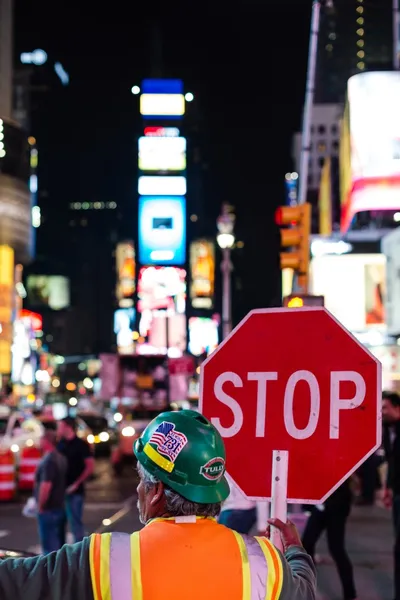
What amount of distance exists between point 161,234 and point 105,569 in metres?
55.1

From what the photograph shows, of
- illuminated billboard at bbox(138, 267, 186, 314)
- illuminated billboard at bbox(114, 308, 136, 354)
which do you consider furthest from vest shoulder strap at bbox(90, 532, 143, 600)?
illuminated billboard at bbox(114, 308, 136, 354)

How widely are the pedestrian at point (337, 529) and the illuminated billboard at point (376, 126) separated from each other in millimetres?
12565

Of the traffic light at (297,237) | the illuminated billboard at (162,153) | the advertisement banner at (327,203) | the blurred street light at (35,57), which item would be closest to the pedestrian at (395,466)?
the traffic light at (297,237)

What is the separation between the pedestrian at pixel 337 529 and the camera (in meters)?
8.48

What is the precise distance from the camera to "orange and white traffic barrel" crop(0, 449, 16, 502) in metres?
18.0

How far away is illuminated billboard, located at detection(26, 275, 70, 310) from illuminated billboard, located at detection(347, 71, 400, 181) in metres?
102

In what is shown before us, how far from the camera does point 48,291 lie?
120562mm

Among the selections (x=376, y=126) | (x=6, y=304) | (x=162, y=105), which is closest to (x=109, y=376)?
(x=6, y=304)

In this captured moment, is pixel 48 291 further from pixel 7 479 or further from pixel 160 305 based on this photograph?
pixel 7 479

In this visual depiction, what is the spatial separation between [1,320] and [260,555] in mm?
43202

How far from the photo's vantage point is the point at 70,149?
15412cm

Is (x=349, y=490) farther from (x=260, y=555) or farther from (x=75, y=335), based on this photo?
(x=75, y=335)

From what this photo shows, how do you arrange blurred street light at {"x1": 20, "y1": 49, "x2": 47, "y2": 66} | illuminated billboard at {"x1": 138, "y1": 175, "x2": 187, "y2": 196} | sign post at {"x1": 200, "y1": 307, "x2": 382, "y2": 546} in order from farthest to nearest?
blurred street light at {"x1": 20, "y1": 49, "x2": 47, "y2": 66}, illuminated billboard at {"x1": 138, "y1": 175, "x2": 187, "y2": 196}, sign post at {"x1": 200, "y1": 307, "x2": 382, "y2": 546}

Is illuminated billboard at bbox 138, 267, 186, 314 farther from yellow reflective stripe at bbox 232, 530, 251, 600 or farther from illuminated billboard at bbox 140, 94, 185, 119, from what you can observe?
yellow reflective stripe at bbox 232, 530, 251, 600
